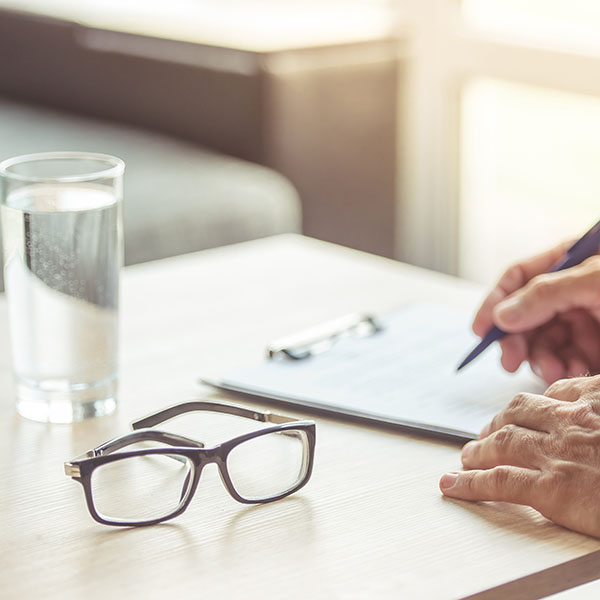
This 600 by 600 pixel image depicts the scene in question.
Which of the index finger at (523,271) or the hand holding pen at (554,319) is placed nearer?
the hand holding pen at (554,319)

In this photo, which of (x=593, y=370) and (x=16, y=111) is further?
(x=16, y=111)

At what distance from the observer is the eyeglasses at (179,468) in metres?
0.70

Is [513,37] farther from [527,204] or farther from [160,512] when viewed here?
[160,512]

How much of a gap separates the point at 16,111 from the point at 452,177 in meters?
1.35

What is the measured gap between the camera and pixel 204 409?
84 cm

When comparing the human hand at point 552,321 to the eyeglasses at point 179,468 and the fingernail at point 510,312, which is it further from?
the eyeglasses at point 179,468

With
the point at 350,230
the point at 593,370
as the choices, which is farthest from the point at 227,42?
the point at 593,370

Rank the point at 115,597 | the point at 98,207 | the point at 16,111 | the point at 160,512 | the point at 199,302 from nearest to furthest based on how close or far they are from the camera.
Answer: the point at 115,597
the point at 160,512
the point at 98,207
the point at 199,302
the point at 16,111

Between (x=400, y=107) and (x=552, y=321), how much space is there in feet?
6.37

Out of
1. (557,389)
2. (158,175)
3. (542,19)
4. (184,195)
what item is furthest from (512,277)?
(542,19)

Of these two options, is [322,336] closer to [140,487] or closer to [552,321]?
[552,321]

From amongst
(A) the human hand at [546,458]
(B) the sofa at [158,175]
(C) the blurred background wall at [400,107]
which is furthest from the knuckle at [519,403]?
(C) the blurred background wall at [400,107]

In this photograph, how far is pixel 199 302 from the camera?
1.22 metres

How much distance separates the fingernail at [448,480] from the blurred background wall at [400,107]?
1966 millimetres
